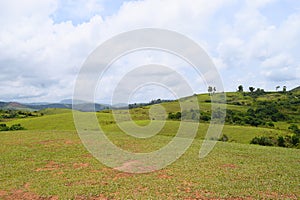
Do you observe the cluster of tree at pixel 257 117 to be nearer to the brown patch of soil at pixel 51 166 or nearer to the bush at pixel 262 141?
the bush at pixel 262 141

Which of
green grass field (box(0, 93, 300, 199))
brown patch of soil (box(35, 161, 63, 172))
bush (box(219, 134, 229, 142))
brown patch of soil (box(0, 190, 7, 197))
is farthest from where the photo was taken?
bush (box(219, 134, 229, 142))

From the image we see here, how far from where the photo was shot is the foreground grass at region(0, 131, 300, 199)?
15.7 m

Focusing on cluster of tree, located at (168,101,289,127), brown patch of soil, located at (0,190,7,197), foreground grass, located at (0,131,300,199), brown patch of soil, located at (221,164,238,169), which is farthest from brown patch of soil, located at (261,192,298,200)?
cluster of tree, located at (168,101,289,127)

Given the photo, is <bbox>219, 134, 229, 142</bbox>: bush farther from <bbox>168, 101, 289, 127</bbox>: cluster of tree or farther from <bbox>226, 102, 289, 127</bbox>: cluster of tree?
<bbox>226, 102, 289, 127</bbox>: cluster of tree

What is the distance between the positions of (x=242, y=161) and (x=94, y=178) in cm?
1347

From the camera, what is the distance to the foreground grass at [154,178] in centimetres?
1573

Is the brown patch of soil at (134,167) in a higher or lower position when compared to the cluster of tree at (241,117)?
lower

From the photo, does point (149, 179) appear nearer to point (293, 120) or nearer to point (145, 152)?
point (145, 152)

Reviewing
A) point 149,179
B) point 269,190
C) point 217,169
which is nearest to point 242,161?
point 217,169

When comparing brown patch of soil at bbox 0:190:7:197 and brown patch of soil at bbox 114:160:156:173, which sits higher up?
brown patch of soil at bbox 114:160:156:173

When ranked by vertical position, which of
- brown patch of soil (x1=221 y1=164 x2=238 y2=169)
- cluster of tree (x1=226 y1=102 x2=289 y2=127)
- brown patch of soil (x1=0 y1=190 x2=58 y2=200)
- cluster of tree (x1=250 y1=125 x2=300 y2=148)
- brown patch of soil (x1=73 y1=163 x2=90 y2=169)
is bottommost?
cluster of tree (x1=250 y1=125 x2=300 y2=148)

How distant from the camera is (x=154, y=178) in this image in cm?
1880

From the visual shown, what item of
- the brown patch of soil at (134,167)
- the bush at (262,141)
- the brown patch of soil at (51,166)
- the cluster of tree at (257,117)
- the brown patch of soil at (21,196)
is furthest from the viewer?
the cluster of tree at (257,117)

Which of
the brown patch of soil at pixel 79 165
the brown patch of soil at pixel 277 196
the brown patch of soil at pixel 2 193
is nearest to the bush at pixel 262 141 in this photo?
the brown patch of soil at pixel 79 165
